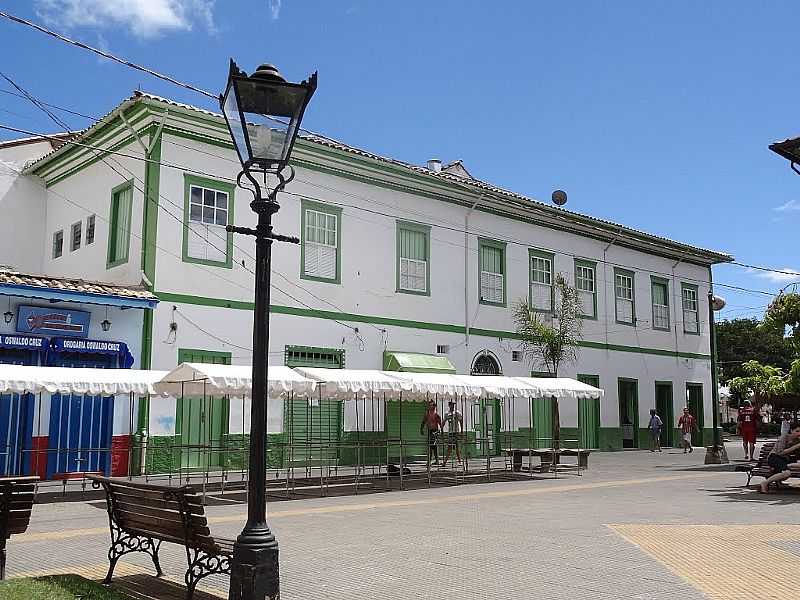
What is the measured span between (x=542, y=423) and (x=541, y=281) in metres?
4.30

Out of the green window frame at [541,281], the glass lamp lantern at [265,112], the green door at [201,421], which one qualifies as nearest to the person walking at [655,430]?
the green window frame at [541,281]

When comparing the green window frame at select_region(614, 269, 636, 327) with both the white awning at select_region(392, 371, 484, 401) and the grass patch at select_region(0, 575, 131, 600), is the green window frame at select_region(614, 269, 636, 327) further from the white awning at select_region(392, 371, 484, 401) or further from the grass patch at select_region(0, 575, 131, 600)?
the grass patch at select_region(0, 575, 131, 600)

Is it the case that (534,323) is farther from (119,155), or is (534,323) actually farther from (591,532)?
(591,532)

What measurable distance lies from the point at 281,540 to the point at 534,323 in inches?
577

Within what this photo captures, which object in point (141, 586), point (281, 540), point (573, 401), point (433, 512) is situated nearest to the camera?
point (141, 586)

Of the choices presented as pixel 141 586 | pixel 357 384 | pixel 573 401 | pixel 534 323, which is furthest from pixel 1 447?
pixel 573 401

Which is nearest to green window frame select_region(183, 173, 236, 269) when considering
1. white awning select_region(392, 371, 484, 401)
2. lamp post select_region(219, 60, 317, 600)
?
white awning select_region(392, 371, 484, 401)

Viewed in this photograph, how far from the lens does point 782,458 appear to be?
13883 millimetres

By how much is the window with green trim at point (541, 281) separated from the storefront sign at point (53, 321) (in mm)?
13506

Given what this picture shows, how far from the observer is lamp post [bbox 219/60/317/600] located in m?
5.88

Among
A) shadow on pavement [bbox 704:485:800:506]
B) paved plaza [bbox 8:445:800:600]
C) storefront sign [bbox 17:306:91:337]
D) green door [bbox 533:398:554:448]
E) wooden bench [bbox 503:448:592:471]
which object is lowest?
paved plaza [bbox 8:445:800:600]

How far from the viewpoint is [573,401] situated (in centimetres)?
2653

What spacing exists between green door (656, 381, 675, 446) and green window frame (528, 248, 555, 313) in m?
6.73

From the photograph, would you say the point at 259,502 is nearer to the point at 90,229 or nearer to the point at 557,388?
the point at 557,388
